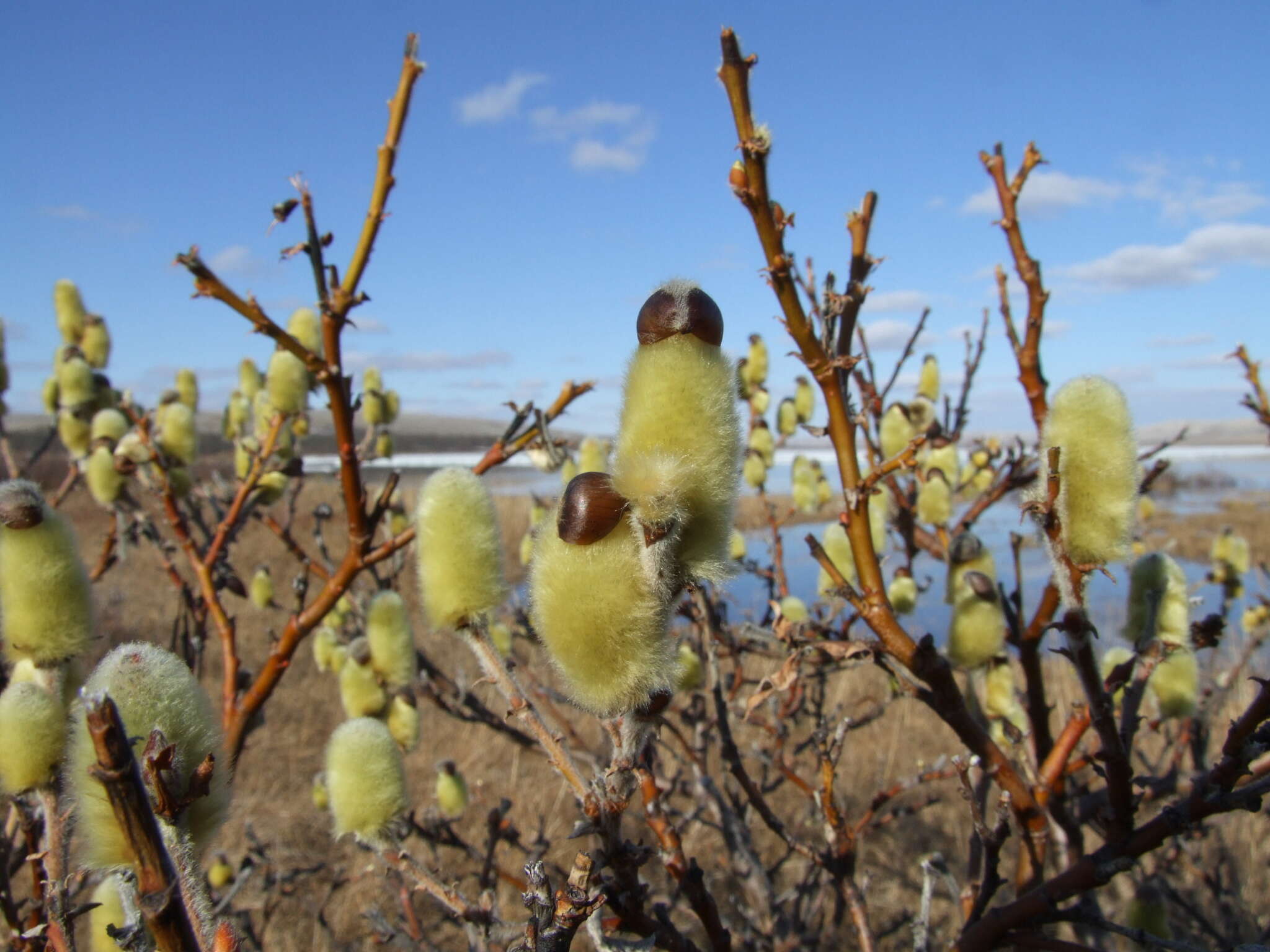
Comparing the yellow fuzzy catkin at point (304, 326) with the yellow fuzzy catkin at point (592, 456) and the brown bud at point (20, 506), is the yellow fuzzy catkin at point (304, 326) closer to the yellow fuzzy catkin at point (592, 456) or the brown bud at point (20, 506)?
the yellow fuzzy catkin at point (592, 456)

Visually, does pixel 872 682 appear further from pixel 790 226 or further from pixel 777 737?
pixel 790 226

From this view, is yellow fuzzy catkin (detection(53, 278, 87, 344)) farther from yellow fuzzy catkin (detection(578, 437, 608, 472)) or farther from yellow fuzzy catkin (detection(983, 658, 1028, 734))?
yellow fuzzy catkin (detection(983, 658, 1028, 734))

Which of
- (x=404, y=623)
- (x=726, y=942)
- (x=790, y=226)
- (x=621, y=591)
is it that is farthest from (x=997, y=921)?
(x=404, y=623)

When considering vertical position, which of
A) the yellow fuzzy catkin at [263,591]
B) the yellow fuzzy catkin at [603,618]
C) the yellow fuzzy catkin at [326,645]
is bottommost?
the yellow fuzzy catkin at [326,645]

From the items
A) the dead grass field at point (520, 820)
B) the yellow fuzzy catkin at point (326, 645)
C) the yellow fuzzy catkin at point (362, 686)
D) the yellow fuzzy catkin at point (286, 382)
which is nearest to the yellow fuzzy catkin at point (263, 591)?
the dead grass field at point (520, 820)

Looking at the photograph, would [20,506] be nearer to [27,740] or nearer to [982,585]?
[27,740]

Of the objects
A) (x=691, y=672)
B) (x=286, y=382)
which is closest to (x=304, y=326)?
(x=286, y=382)
